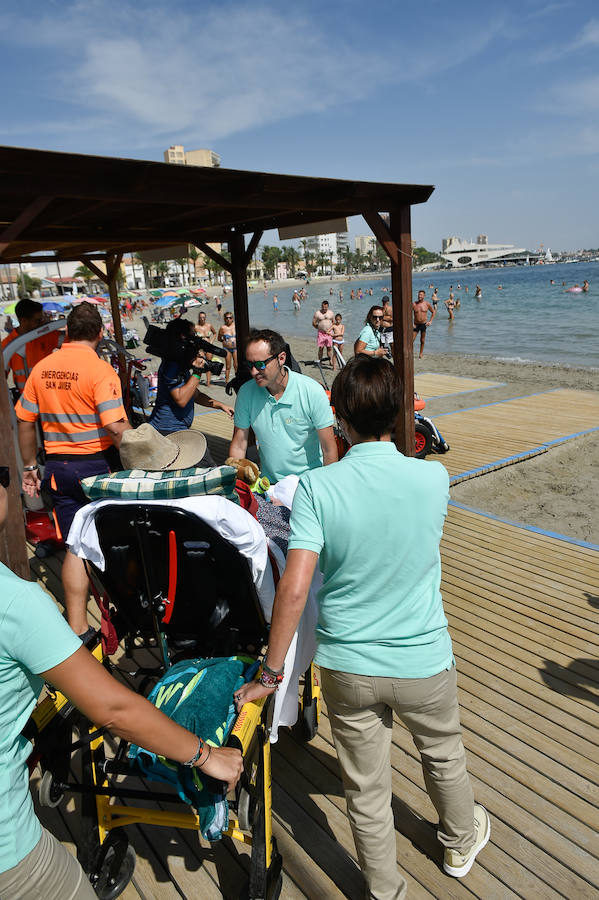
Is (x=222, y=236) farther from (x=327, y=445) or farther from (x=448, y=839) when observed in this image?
(x=448, y=839)

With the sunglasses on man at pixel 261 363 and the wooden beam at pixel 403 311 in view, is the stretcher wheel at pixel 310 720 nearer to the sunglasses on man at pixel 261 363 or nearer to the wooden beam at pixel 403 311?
the sunglasses on man at pixel 261 363

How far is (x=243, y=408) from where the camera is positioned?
3.42 meters

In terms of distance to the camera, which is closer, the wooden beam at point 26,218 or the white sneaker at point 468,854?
the white sneaker at point 468,854

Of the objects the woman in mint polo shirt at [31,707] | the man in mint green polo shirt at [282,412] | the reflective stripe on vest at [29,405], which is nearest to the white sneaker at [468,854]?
the woman in mint polo shirt at [31,707]

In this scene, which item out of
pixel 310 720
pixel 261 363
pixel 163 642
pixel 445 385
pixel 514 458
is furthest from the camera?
pixel 445 385

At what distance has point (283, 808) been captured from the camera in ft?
7.78

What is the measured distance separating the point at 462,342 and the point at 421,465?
25515 mm

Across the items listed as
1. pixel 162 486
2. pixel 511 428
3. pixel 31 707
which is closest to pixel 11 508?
pixel 162 486

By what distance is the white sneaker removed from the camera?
2006 mm

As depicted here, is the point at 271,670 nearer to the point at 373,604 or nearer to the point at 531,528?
the point at 373,604

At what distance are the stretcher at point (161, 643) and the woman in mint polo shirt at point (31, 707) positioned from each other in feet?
1.15

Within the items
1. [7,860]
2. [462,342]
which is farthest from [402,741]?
[462,342]

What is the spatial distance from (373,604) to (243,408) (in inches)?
78.2

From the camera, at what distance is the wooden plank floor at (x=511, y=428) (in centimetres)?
671
